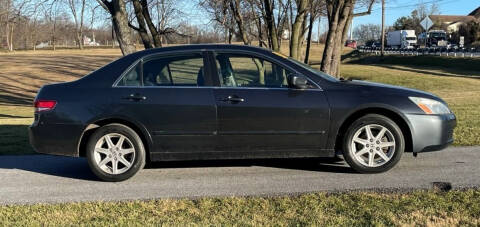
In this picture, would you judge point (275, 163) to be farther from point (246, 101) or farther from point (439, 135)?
point (439, 135)

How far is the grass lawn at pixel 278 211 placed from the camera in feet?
12.8

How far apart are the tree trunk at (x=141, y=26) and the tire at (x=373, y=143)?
11.8 m

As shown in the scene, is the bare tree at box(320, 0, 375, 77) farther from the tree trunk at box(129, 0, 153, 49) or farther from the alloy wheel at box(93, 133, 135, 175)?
the alloy wheel at box(93, 133, 135, 175)

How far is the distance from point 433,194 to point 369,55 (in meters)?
59.3

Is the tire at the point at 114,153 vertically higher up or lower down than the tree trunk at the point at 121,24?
lower down

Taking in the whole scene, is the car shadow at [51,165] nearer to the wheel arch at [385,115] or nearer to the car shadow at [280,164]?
the car shadow at [280,164]

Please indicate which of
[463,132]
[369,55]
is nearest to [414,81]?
[463,132]

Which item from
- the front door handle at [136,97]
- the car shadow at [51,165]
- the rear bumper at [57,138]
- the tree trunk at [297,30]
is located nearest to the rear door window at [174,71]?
the front door handle at [136,97]

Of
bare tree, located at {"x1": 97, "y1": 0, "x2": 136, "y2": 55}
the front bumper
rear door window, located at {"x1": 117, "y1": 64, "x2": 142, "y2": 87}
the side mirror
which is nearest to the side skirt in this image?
the side mirror

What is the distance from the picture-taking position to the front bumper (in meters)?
5.43

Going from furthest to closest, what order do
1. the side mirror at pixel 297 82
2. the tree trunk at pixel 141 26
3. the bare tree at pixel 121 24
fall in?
1. the tree trunk at pixel 141 26
2. the bare tree at pixel 121 24
3. the side mirror at pixel 297 82

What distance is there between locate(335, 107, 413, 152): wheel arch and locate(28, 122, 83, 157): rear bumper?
313 cm

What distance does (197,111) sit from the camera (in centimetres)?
541

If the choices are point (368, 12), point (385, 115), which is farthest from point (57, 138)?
point (368, 12)
